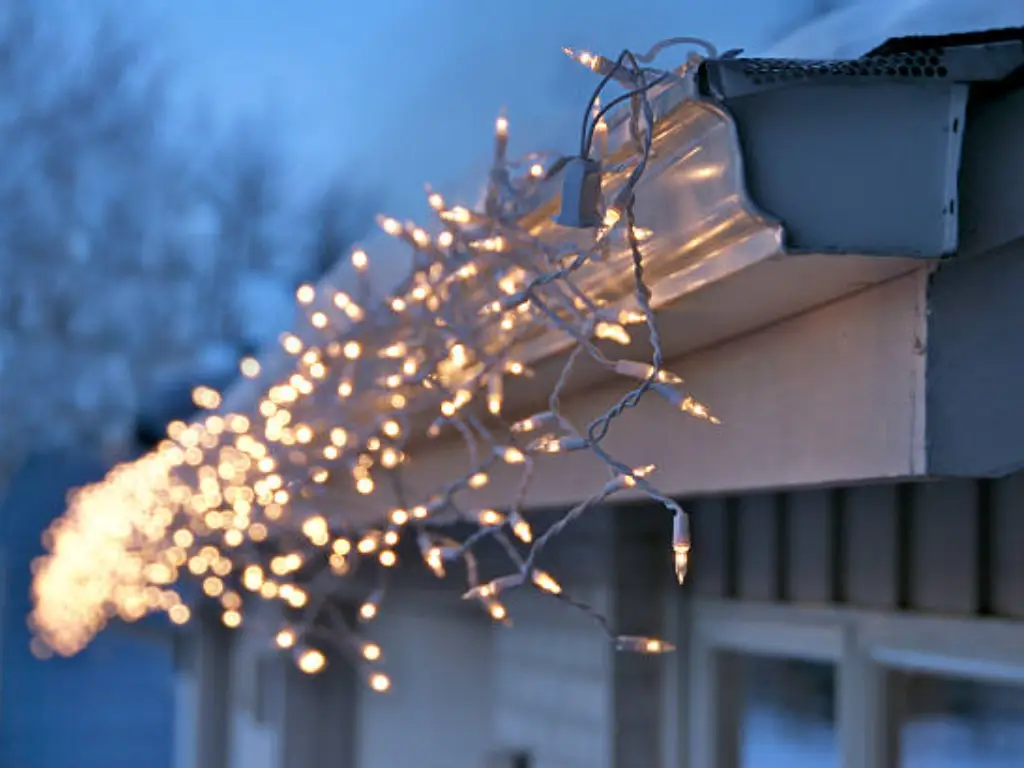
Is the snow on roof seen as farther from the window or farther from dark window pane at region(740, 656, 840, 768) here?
dark window pane at region(740, 656, 840, 768)

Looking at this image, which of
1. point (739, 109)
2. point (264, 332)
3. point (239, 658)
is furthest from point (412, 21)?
point (739, 109)

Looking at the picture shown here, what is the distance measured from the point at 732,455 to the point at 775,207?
0.64 m

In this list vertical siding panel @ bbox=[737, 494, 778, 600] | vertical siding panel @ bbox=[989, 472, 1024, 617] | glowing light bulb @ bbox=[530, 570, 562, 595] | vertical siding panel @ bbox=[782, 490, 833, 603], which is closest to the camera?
glowing light bulb @ bbox=[530, 570, 562, 595]

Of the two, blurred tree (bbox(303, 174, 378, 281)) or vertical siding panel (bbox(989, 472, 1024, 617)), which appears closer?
vertical siding panel (bbox(989, 472, 1024, 617))

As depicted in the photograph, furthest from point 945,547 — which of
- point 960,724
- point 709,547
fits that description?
point 709,547

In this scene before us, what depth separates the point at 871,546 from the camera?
→ 2.20 meters

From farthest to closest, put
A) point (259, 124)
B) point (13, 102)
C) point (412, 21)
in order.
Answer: point (259, 124), point (13, 102), point (412, 21)

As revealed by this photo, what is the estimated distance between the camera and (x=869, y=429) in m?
1.37

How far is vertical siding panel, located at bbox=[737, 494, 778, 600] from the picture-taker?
2502mm

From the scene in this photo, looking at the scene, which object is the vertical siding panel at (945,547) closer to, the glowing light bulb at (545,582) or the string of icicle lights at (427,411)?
the string of icicle lights at (427,411)

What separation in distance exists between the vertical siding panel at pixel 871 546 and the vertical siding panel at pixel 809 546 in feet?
0.18

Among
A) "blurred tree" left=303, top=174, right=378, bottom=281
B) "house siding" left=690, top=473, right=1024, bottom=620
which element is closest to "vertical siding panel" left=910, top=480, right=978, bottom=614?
"house siding" left=690, top=473, right=1024, bottom=620

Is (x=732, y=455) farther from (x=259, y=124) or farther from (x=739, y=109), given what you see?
(x=259, y=124)

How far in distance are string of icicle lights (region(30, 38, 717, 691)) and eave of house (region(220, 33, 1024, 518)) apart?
0.07m
